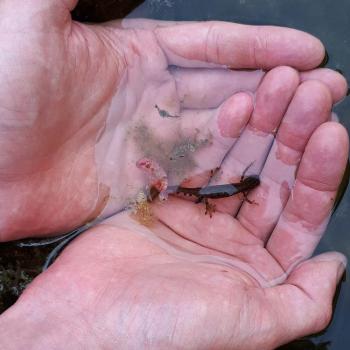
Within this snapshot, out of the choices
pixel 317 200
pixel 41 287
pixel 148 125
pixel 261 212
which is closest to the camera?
pixel 41 287

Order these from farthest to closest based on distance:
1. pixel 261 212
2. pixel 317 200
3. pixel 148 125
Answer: pixel 148 125 < pixel 261 212 < pixel 317 200

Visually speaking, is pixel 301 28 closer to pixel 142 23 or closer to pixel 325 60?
pixel 325 60

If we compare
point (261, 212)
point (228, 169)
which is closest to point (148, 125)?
point (228, 169)

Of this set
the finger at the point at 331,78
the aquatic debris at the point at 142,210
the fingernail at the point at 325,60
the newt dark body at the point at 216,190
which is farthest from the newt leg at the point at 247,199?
the fingernail at the point at 325,60

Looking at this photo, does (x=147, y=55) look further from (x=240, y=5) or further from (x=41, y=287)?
(x=41, y=287)

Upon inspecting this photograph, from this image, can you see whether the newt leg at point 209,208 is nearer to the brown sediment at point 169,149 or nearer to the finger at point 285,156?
the finger at point 285,156

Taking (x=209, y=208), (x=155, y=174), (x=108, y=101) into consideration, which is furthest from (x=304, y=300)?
(x=108, y=101)
